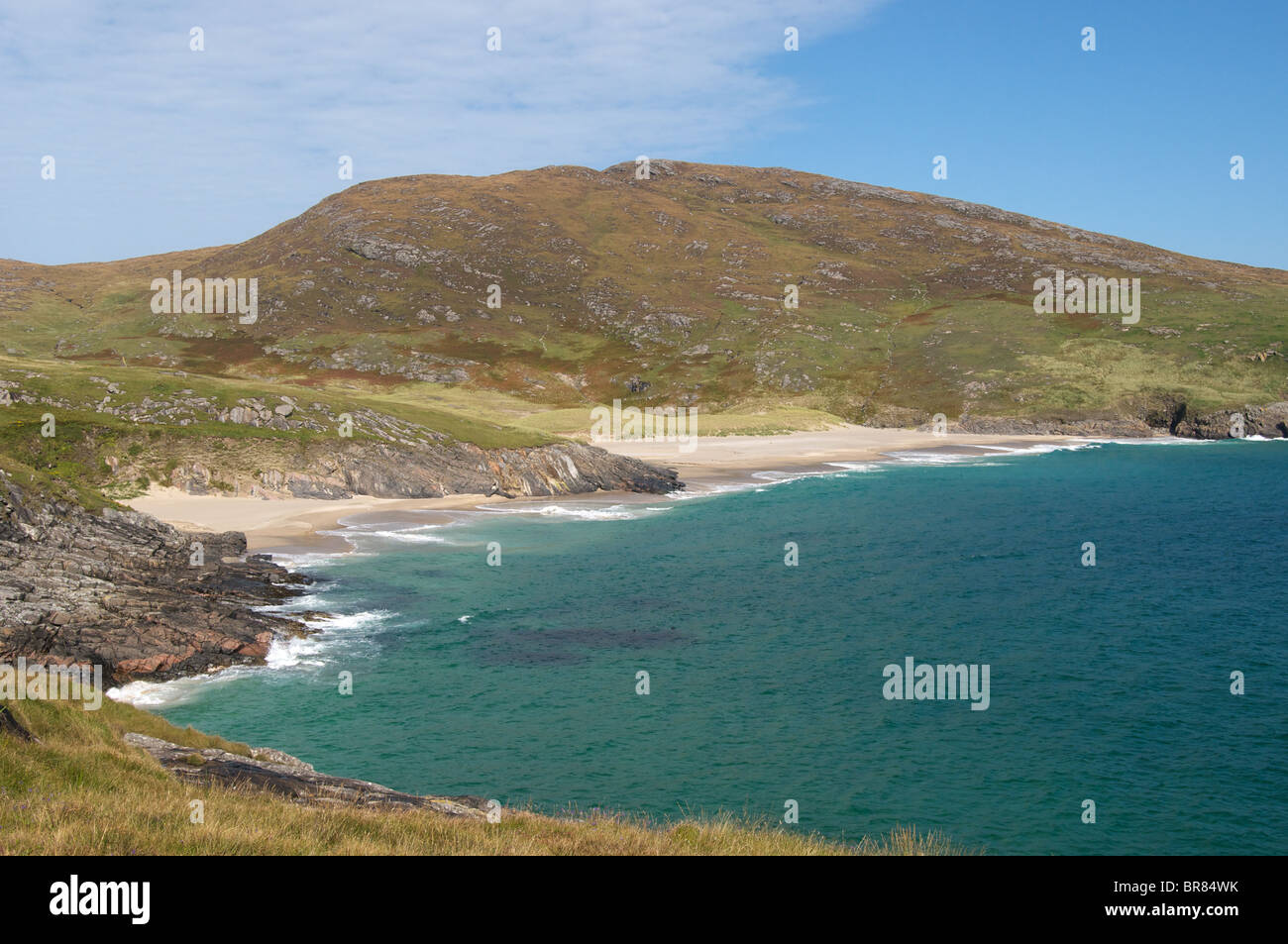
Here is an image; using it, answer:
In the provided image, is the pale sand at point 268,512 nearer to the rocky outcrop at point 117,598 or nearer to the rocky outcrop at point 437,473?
the rocky outcrop at point 437,473

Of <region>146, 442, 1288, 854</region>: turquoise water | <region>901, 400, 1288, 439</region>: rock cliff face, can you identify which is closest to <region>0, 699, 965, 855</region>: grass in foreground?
<region>146, 442, 1288, 854</region>: turquoise water

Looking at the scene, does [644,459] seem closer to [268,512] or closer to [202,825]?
[268,512]

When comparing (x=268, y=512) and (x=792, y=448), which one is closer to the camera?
(x=268, y=512)

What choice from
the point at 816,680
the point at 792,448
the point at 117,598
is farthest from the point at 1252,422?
the point at 117,598

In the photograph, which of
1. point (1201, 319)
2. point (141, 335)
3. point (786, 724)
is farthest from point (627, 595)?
point (141, 335)

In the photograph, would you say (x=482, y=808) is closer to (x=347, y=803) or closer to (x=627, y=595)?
(x=347, y=803)

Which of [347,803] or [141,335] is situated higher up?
[141,335]
